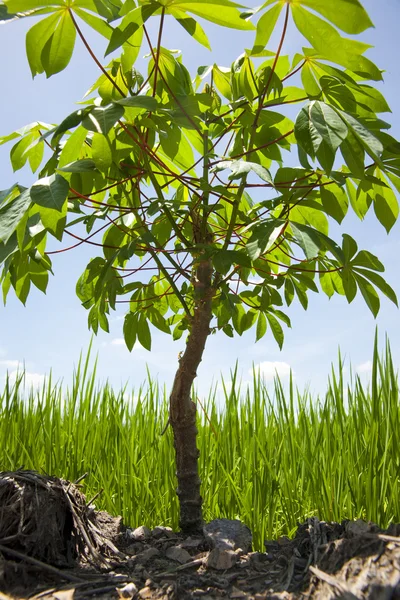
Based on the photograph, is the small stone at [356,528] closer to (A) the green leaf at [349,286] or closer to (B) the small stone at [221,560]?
(B) the small stone at [221,560]

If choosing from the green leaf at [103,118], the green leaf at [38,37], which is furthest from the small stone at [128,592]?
the green leaf at [38,37]

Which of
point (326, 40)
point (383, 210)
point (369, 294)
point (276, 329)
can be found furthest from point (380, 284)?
point (326, 40)

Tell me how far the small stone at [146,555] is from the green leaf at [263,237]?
93cm

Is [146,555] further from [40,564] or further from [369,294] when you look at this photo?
[369,294]

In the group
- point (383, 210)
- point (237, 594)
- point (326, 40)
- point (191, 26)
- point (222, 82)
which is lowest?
point (237, 594)

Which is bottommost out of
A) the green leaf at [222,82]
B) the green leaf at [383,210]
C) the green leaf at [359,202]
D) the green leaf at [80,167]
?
the green leaf at [80,167]

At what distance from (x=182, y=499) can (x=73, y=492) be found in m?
0.35

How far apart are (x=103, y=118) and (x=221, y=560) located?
1.10m

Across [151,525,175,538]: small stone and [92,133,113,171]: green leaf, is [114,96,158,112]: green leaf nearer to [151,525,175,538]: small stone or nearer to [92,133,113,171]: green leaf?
[92,133,113,171]: green leaf

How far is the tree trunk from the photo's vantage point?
157 cm

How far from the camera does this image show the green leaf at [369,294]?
1436 millimetres

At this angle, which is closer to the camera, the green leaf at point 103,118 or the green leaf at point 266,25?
the green leaf at point 103,118

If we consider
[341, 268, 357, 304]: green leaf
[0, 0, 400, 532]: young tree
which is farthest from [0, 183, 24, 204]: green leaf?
[341, 268, 357, 304]: green leaf

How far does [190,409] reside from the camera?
1614 mm
